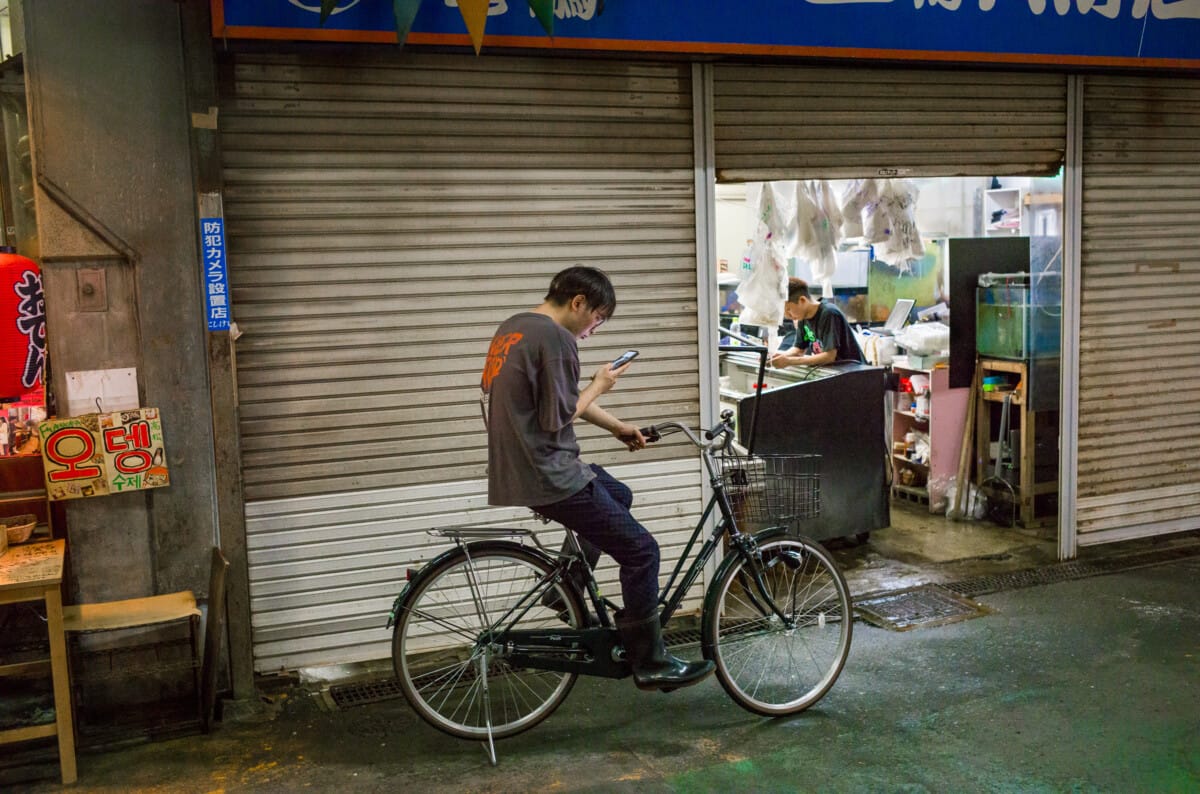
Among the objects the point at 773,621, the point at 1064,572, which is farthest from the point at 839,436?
the point at 773,621

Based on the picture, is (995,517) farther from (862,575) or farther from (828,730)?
(828,730)

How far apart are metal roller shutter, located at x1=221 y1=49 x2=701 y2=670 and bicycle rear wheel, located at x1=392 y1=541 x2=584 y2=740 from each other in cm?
65

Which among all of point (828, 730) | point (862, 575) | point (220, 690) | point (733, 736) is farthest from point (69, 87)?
point (862, 575)

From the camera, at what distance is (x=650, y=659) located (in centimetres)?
475

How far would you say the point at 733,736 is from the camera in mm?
4871

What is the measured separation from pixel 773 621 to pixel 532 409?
5.19 ft

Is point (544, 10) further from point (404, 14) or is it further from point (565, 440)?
point (565, 440)

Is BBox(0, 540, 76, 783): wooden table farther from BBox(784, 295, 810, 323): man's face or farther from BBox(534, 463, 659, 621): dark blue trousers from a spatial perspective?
BBox(784, 295, 810, 323): man's face

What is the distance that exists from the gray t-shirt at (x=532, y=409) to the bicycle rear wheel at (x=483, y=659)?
1.20ft

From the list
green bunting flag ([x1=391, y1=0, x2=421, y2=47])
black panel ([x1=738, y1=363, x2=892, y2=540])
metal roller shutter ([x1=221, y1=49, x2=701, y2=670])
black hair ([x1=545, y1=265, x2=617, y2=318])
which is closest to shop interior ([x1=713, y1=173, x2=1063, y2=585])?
black panel ([x1=738, y1=363, x2=892, y2=540])

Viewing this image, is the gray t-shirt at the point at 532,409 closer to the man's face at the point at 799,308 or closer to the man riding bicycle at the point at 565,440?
the man riding bicycle at the point at 565,440

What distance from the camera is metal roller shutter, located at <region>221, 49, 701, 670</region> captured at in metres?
5.47

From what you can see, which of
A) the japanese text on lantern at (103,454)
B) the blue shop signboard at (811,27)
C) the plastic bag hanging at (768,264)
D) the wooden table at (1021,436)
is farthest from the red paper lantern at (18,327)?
the wooden table at (1021,436)

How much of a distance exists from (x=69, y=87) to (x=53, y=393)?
4.66 ft
